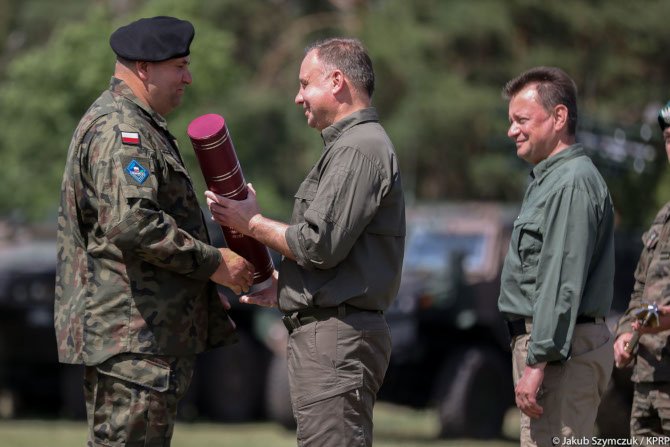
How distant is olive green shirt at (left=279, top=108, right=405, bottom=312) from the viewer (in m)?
4.75

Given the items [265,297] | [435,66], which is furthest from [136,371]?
[435,66]

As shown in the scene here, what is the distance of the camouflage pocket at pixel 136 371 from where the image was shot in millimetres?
4938

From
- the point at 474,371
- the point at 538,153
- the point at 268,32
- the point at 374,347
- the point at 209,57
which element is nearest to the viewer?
the point at 374,347

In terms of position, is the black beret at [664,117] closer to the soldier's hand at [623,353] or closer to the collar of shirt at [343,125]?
the soldier's hand at [623,353]

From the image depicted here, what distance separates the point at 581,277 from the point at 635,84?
27.4m

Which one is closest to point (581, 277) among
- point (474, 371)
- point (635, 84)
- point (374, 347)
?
point (374, 347)

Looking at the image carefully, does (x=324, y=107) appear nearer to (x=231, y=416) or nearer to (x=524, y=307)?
(x=524, y=307)

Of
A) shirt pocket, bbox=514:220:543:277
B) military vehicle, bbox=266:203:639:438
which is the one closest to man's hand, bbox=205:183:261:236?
shirt pocket, bbox=514:220:543:277

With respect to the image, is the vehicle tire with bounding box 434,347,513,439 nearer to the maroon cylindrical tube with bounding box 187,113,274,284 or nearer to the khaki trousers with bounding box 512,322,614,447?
the khaki trousers with bounding box 512,322,614,447

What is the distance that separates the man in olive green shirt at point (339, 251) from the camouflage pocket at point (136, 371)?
0.50m

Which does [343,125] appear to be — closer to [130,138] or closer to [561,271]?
[130,138]

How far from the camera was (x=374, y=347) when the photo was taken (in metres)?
4.91

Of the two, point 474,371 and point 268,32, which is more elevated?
point 268,32

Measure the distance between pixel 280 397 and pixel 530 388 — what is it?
7.80m
